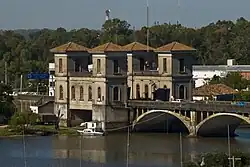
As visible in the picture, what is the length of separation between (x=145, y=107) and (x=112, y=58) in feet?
10.3

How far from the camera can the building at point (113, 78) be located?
5253 cm


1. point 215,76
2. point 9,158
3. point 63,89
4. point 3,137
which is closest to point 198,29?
point 215,76

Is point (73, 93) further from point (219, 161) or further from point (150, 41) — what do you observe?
point (150, 41)

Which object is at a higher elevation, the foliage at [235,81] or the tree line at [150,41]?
the tree line at [150,41]

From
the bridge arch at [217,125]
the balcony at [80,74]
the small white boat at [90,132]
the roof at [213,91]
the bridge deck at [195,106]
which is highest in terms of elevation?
the balcony at [80,74]

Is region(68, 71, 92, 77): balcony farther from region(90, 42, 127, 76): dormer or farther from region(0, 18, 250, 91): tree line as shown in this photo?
region(0, 18, 250, 91): tree line

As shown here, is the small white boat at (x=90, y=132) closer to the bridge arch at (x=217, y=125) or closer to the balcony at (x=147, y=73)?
the bridge arch at (x=217, y=125)

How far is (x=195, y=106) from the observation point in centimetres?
4928

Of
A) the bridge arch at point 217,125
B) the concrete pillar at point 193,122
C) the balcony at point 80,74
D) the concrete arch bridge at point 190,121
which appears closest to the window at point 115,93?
the concrete arch bridge at point 190,121

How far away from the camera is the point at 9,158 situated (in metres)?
41.5

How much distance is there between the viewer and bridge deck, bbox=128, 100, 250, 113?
4659 centimetres

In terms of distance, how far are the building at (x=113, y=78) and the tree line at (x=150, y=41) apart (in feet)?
79.2

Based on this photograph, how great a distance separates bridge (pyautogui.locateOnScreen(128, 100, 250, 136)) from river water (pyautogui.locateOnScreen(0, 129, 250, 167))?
2.94 feet

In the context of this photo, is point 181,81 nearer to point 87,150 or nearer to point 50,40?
point 87,150
